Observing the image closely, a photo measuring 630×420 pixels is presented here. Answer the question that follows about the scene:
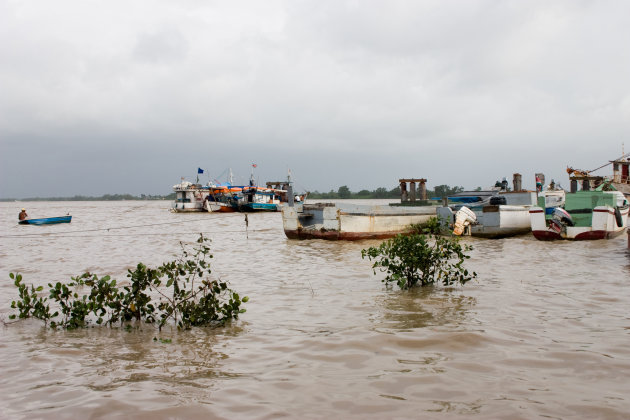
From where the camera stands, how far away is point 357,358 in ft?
15.6

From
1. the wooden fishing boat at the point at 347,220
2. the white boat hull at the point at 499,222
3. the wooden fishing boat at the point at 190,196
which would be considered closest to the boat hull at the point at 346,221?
the wooden fishing boat at the point at 347,220

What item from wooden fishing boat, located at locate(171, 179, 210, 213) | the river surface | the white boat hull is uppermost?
wooden fishing boat, located at locate(171, 179, 210, 213)

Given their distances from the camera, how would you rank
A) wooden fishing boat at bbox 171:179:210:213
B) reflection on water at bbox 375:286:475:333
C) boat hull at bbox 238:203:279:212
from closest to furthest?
reflection on water at bbox 375:286:475:333, boat hull at bbox 238:203:279:212, wooden fishing boat at bbox 171:179:210:213

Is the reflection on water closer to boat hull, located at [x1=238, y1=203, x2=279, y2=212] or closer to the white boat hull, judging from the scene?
the white boat hull

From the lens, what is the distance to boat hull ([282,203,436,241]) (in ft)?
59.1

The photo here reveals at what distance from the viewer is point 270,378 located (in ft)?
14.1

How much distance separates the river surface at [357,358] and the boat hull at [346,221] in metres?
8.97

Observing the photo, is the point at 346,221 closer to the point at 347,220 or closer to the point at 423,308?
the point at 347,220

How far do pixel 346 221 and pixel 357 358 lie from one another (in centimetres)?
1324

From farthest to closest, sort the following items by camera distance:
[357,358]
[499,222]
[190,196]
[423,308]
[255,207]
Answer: [190,196] < [255,207] < [499,222] < [423,308] < [357,358]

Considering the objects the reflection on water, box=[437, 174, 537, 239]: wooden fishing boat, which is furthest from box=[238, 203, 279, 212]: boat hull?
the reflection on water

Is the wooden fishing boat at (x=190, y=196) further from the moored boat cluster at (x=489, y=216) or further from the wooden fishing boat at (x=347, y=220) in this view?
the wooden fishing boat at (x=347, y=220)

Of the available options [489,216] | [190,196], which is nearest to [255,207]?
[190,196]

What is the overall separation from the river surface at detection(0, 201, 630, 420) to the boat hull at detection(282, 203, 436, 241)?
353 inches
